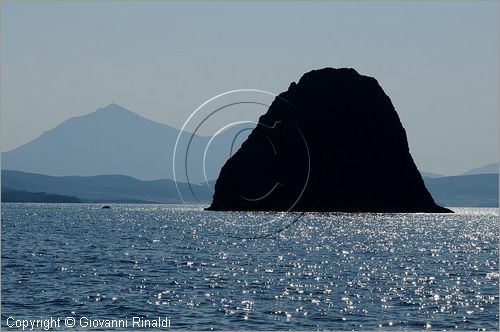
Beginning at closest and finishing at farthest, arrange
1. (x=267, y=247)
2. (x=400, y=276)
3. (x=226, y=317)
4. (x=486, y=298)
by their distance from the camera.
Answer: (x=226, y=317)
(x=486, y=298)
(x=400, y=276)
(x=267, y=247)

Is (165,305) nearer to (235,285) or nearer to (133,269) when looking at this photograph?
(235,285)

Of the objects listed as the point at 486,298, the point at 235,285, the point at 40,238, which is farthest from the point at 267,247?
the point at 486,298

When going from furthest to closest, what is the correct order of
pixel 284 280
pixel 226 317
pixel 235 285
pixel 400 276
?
pixel 400 276, pixel 284 280, pixel 235 285, pixel 226 317

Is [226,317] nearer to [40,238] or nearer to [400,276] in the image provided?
[400,276]

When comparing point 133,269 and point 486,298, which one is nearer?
point 486,298

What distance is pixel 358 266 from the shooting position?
84.6 meters

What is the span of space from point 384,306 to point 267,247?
5752 cm

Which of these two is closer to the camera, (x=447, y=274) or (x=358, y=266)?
(x=447, y=274)

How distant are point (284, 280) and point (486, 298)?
57.0 feet

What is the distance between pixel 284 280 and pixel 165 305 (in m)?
17.8

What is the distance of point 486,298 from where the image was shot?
199 ft

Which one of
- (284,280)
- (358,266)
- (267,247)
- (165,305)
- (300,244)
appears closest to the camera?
(165,305)

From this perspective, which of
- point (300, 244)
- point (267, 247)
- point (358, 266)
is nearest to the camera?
point (358, 266)

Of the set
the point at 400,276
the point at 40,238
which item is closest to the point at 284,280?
the point at 400,276
